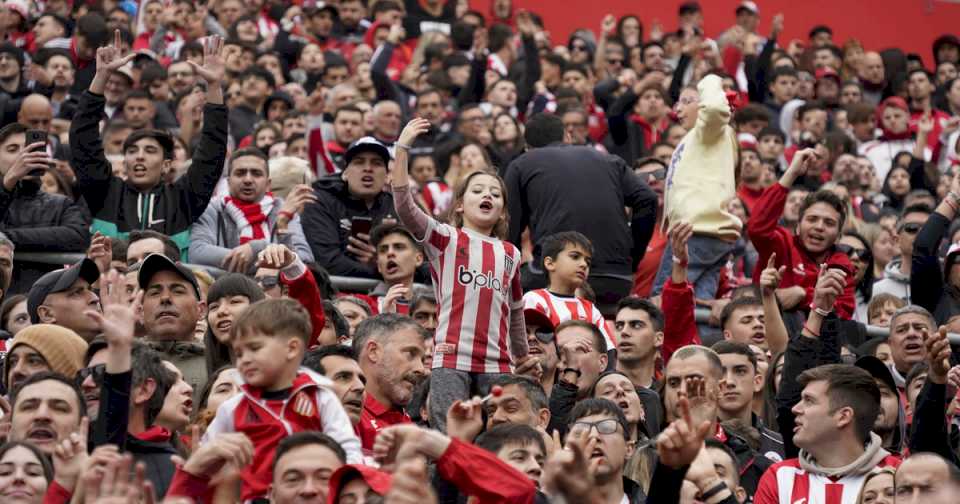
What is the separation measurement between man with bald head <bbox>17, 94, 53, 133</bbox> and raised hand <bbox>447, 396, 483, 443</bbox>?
776 cm

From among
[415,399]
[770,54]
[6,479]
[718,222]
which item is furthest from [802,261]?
[770,54]

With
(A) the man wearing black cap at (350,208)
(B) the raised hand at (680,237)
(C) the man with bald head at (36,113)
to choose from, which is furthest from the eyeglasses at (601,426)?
(C) the man with bald head at (36,113)

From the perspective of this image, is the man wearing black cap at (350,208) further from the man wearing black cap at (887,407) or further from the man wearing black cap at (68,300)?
the man wearing black cap at (887,407)

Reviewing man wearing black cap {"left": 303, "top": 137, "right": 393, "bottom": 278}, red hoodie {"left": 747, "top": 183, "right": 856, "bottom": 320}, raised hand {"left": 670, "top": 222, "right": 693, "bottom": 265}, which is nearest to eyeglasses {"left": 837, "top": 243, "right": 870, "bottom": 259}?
red hoodie {"left": 747, "top": 183, "right": 856, "bottom": 320}

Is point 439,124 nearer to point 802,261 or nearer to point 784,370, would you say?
point 802,261

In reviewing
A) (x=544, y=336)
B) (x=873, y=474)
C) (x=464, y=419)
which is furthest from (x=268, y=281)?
(x=873, y=474)

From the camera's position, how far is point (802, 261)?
12234mm

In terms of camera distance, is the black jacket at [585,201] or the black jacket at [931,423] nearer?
A: the black jacket at [931,423]

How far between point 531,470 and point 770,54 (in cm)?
1396

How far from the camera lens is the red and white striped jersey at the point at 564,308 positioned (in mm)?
10836

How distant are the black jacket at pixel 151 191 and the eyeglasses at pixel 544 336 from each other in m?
2.76

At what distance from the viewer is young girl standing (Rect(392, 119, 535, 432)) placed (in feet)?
31.0

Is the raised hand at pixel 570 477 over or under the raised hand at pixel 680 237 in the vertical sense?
under

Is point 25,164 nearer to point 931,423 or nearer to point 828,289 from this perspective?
point 828,289
